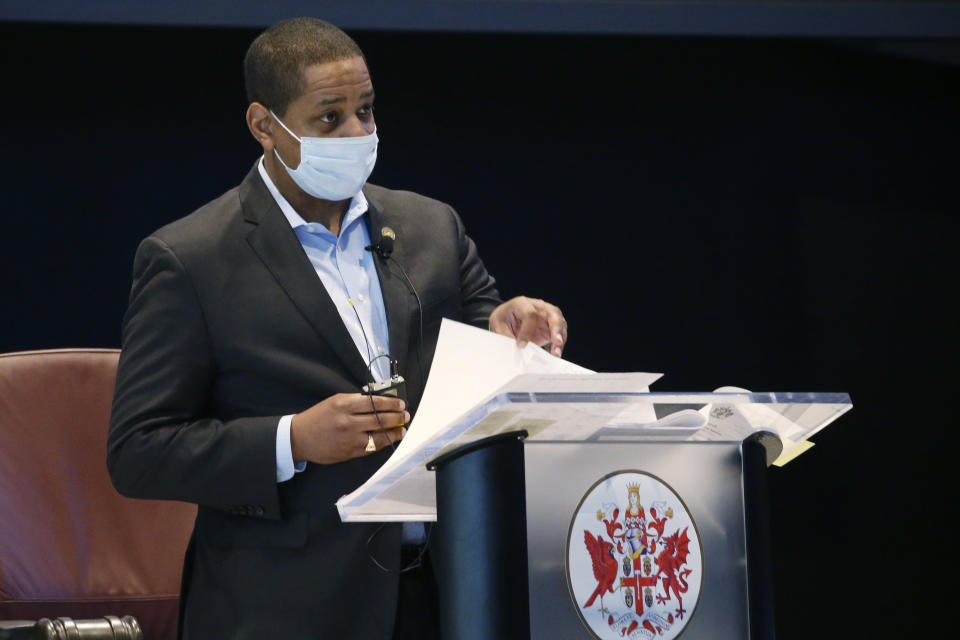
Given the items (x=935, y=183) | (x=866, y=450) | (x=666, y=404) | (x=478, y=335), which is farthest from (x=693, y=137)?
(x=666, y=404)

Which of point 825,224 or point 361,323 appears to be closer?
point 361,323

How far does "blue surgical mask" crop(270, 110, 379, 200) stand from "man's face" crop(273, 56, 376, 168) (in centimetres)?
2

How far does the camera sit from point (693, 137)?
351 centimetres

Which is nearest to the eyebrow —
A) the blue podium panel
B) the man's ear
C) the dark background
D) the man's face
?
the man's face

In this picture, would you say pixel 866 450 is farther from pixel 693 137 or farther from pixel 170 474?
pixel 170 474

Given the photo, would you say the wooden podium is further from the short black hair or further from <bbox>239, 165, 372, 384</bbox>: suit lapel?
the short black hair

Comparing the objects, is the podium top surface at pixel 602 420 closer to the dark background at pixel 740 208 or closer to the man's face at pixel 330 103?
the man's face at pixel 330 103

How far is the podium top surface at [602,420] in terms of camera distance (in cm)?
133

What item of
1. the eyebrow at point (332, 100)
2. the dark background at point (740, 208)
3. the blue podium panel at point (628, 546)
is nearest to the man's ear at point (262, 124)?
the eyebrow at point (332, 100)

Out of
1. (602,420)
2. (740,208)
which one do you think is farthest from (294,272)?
(740,208)

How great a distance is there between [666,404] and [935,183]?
2.51 meters

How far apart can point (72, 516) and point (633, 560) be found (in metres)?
1.46

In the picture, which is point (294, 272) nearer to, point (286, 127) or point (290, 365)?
point (290, 365)

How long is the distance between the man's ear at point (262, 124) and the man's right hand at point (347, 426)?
22.3 inches
